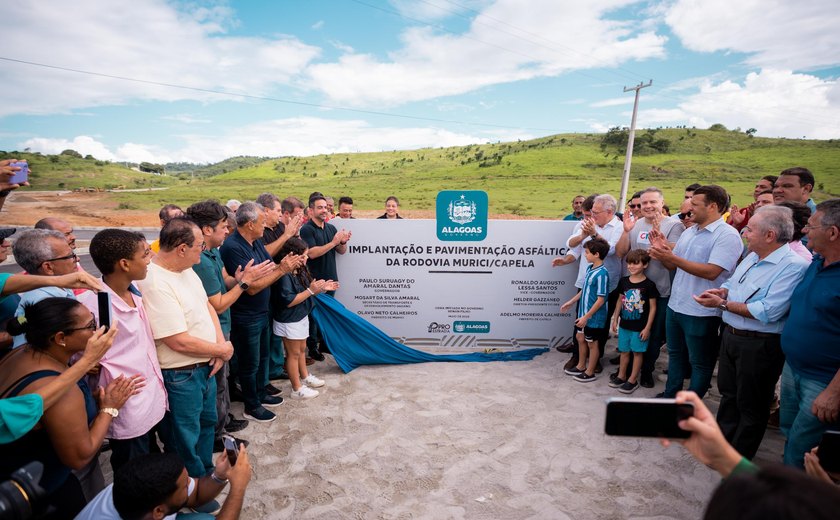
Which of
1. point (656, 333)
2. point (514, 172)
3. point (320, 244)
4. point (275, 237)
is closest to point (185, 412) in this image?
point (275, 237)

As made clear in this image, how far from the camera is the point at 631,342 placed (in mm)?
4703

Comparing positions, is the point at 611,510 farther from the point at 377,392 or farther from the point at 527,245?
the point at 527,245

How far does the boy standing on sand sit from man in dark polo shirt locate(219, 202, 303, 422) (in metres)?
3.37

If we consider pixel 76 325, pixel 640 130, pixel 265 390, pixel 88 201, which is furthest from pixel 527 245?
pixel 640 130

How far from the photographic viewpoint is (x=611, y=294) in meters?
5.25

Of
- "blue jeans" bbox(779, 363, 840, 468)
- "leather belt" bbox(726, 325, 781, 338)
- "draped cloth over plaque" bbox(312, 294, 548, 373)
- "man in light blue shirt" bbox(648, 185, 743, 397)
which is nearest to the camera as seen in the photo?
"blue jeans" bbox(779, 363, 840, 468)

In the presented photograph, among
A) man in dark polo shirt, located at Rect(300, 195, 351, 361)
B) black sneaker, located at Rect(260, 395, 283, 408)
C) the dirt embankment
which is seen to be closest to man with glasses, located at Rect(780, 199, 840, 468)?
black sneaker, located at Rect(260, 395, 283, 408)

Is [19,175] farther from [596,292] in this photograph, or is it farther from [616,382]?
[616,382]

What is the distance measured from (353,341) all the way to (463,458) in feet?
7.59

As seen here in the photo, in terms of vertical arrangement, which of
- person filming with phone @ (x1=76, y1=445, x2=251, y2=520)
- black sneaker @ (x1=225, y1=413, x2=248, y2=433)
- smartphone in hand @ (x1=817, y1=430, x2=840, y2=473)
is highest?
smartphone in hand @ (x1=817, y1=430, x2=840, y2=473)

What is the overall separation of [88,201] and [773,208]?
48.8 meters

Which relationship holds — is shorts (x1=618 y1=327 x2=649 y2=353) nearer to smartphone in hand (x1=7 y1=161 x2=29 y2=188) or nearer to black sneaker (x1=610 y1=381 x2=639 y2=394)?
black sneaker (x1=610 y1=381 x2=639 y2=394)

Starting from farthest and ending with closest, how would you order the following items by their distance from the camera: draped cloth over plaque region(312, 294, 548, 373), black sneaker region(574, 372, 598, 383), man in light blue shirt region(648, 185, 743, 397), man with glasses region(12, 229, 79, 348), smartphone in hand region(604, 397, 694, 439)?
draped cloth over plaque region(312, 294, 548, 373) < black sneaker region(574, 372, 598, 383) < man in light blue shirt region(648, 185, 743, 397) < man with glasses region(12, 229, 79, 348) < smartphone in hand region(604, 397, 694, 439)

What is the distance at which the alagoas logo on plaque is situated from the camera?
18.7 ft
